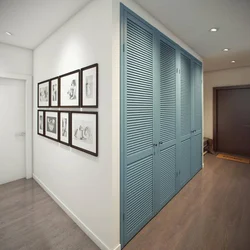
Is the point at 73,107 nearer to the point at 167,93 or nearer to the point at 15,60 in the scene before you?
the point at 167,93

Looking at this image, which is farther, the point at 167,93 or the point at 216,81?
the point at 216,81

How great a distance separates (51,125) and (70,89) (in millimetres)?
766

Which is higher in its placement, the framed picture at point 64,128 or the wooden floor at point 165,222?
the framed picture at point 64,128

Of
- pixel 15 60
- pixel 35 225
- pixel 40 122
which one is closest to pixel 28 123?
pixel 40 122

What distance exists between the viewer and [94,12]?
163 centimetres

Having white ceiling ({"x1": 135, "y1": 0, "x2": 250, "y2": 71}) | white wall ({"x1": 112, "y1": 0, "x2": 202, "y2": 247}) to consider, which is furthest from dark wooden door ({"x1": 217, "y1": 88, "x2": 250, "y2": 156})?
white wall ({"x1": 112, "y1": 0, "x2": 202, "y2": 247})

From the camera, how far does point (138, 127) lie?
5.88ft

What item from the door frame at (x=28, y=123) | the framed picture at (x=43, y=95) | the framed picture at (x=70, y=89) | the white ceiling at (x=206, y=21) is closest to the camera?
the white ceiling at (x=206, y=21)

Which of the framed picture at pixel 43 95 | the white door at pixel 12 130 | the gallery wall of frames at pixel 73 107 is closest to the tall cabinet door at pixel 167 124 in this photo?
the gallery wall of frames at pixel 73 107

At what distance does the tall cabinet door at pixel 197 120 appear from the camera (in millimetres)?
3211

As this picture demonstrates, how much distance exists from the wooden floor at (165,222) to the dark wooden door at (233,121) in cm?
214

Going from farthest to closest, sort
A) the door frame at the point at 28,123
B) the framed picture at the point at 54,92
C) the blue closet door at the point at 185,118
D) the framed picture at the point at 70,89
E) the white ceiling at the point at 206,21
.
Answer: the door frame at the point at 28,123
the blue closet door at the point at 185,118
the framed picture at the point at 54,92
the framed picture at the point at 70,89
the white ceiling at the point at 206,21

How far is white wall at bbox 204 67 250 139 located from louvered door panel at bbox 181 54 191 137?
2.52 m

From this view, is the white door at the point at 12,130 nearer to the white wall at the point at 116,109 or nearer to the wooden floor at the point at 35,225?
the wooden floor at the point at 35,225
